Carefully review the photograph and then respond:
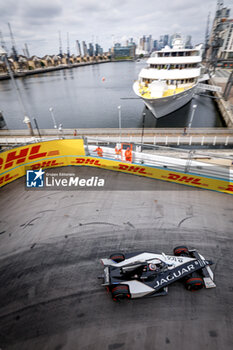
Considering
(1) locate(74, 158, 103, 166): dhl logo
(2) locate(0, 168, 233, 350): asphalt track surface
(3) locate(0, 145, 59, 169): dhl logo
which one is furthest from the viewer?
(1) locate(74, 158, 103, 166): dhl logo

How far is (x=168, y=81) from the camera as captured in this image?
2767 centimetres

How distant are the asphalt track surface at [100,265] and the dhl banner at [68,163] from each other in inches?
20.5

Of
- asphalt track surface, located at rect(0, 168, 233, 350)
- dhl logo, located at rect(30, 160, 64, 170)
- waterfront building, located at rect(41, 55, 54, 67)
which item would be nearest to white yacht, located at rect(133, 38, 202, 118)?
dhl logo, located at rect(30, 160, 64, 170)

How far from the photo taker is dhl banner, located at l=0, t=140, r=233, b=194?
9267mm

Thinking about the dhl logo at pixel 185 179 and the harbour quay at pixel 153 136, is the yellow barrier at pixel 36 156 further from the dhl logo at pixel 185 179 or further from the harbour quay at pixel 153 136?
the harbour quay at pixel 153 136

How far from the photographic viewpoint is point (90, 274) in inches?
230

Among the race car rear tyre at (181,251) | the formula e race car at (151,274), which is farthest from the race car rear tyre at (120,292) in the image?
the race car rear tyre at (181,251)

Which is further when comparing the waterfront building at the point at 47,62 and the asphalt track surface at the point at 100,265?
the waterfront building at the point at 47,62

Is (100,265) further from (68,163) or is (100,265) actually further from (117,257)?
(68,163)

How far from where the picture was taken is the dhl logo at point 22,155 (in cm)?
919

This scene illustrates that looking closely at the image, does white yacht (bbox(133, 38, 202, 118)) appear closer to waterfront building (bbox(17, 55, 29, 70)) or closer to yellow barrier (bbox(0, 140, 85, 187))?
yellow barrier (bbox(0, 140, 85, 187))

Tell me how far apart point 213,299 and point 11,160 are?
10791mm

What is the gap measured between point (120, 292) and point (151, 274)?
1105mm

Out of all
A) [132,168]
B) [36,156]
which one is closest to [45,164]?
[36,156]
